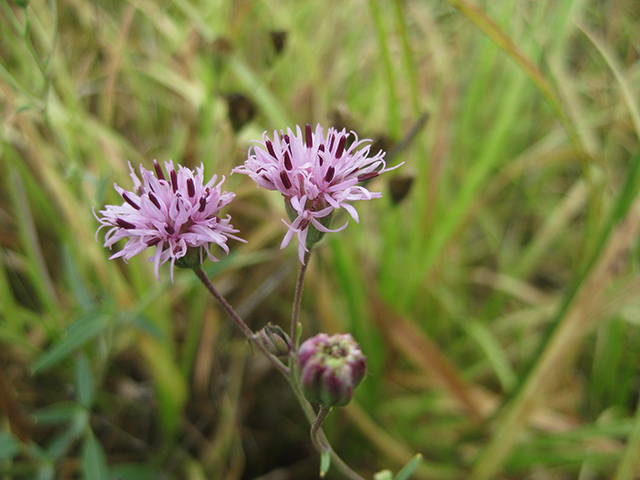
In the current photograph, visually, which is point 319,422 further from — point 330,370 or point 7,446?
point 7,446

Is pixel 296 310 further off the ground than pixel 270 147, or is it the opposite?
pixel 270 147

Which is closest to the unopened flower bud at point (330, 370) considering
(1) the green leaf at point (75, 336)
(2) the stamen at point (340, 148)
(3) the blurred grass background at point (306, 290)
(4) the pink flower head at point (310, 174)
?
Answer: (4) the pink flower head at point (310, 174)

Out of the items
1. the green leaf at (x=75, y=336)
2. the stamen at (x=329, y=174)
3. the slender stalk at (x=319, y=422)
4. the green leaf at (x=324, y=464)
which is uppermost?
the stamen at (x=329, y=174)

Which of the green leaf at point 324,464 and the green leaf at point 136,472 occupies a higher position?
the green leaf at point 324,464

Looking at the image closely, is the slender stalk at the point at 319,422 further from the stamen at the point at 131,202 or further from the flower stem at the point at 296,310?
the stamen at the point at 131,202

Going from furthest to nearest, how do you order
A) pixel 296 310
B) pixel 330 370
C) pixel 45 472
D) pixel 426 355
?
pixel 426 355, pixel 45 472, pixel 296 310, pixel 330 370

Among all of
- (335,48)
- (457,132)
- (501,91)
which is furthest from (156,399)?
(501,91)

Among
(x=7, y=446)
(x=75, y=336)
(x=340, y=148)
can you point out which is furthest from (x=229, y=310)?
(x=7, y=446)

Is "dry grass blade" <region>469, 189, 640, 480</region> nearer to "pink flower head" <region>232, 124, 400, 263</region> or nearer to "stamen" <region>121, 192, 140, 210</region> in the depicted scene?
"pink flower head" <region>232, 124, 400, 263</region>

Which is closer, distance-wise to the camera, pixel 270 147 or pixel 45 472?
pixel 270 147
